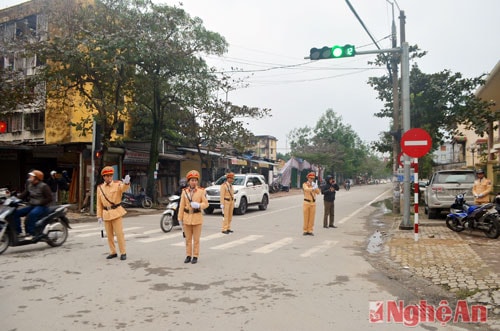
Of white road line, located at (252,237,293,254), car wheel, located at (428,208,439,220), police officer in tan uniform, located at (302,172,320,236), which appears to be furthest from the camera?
car wheel, located at (428,208,439,220)

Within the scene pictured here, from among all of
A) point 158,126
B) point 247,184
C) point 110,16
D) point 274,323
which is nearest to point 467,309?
point 274,323

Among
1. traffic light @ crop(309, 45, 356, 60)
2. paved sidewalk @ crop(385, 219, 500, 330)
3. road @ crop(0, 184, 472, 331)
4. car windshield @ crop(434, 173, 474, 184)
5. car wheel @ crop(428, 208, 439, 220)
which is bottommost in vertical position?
road @ crop(0, 184, 472, 331)

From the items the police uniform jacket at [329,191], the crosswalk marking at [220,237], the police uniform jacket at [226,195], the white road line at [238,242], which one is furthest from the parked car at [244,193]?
the white road line at [238,242]

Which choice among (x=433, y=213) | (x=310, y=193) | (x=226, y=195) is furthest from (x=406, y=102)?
(x=226, y=195)

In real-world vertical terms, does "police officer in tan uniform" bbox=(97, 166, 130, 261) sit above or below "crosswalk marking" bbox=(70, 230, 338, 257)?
above

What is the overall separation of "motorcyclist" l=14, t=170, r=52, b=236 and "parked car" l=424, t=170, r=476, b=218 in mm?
12164

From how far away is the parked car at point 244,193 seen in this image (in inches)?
681

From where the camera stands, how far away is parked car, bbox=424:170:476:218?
1405 cm

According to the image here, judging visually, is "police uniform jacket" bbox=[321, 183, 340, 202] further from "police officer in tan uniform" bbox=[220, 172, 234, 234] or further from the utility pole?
the utility pole

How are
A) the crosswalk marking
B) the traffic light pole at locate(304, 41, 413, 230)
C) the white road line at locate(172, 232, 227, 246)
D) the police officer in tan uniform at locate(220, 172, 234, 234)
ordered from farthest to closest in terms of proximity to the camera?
the traffic light pole at locate(304, 41, 413, 230)
the police officer in tan uniform at locate(220, 172, 234, 234)
the white road line at locate(172, 232, 227, 246)
the crosswalk marking

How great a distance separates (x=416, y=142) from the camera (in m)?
9.88

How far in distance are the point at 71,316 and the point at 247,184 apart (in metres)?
13.9

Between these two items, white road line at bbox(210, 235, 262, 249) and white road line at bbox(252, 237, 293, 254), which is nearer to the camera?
white road line at bbox(252, 237, 293, 254)

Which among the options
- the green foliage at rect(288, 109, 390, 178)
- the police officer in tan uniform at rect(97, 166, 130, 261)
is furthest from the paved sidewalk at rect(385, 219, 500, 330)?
the green foliage at rect(288, 109, 390, 178)
